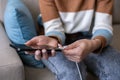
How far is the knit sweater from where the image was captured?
3.51ft

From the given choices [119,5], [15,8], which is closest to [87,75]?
[15,8]

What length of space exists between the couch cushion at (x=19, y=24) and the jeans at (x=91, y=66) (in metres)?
0.09

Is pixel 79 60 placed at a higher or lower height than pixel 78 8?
lower

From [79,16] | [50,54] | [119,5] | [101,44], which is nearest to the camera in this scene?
[50,54]

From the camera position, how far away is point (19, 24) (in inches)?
41.9

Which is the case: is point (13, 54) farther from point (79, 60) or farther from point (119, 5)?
point (119, 5)

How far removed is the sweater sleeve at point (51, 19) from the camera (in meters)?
1.06

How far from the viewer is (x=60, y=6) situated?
3.57 ft

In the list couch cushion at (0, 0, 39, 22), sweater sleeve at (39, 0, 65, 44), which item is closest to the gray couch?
couch cushion at (0, 0, 39, 22)

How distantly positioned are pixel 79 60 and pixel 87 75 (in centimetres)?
14

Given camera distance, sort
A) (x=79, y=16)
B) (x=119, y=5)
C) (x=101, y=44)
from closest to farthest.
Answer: (x=101, y=44) → (x=79, y=16) → (x=119, y=5)

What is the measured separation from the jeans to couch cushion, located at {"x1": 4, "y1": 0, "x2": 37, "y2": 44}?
0.31 feet

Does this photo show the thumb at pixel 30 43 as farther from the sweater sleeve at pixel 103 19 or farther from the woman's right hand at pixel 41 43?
the sweater sleeve at pixel 103 19

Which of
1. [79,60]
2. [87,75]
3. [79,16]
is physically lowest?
[87,75]
